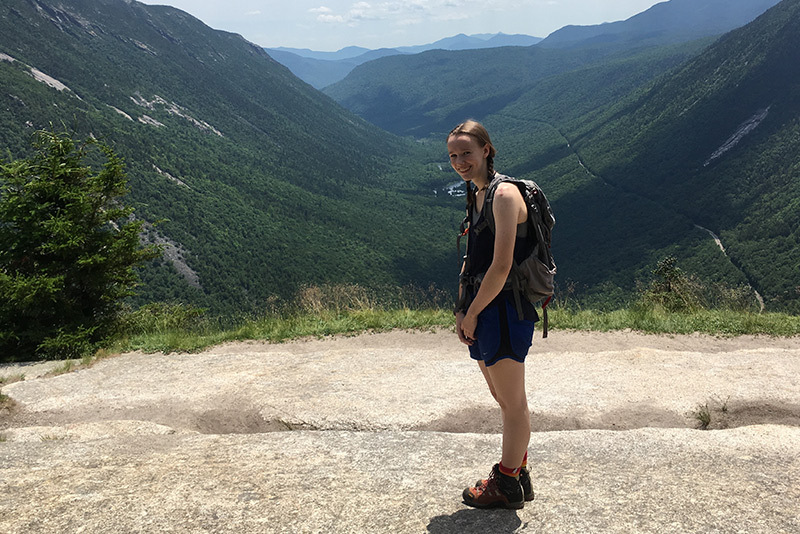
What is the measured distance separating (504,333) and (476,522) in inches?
44.9

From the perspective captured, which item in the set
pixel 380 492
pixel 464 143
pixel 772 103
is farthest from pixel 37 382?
pixel 772 103

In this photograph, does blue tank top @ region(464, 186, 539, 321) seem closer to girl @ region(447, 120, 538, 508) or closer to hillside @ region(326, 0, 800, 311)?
girl @ region(447, 120, 538, 508)

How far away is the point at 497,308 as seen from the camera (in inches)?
113

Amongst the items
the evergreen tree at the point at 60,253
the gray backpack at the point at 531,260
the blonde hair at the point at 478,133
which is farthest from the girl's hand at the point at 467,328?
the evergreen tree at the point at 60,253

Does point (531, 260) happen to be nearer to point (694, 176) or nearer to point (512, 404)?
point (512, 404)

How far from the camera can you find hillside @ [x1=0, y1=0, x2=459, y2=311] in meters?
80.4

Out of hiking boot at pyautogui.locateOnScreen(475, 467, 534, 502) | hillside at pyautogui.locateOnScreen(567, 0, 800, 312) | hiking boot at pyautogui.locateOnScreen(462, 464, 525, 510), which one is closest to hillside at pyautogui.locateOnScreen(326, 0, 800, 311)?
hillside at pyautogui.locateOnScreen(567, 0, 800, 312)

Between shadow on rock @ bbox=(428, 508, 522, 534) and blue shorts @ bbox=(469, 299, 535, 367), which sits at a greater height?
blue shorts @ bbox=(469, 299, 535, 367)

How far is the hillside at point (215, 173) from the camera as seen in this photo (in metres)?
80.4

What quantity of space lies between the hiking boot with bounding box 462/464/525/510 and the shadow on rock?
0.05 meters

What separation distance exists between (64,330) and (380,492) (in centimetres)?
721

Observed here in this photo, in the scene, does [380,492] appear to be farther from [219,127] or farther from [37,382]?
[219,127]

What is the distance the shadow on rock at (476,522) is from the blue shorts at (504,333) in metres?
0.97

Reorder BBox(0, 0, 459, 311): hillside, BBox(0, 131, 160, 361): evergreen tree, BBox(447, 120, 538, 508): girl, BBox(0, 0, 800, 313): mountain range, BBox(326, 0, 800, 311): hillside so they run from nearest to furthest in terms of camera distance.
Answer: BBox(447, 120, 538, 508): girl, BBox(0, 131, 160, 361): evergreen tree, BBox(326, 0, 800, 311): hillside, BBox(0, 0, 800, 313): mountain range, BBox(0, 0, 459, 311): hillside
